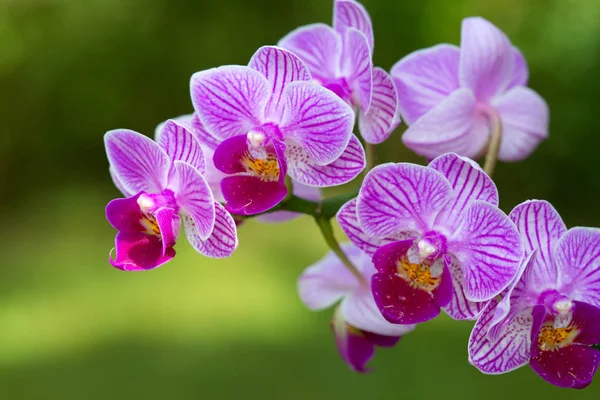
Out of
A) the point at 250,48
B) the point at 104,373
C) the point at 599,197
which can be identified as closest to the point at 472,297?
the point at 104,373

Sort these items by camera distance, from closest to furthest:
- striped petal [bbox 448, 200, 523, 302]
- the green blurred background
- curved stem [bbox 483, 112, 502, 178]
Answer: striped petal [bbox 448, 200, 523, 302]
curved stem [bbox 483, 112, 502, 178]
the green blurred background

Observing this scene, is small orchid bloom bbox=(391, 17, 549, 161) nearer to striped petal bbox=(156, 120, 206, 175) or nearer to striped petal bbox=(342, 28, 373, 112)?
striped petal bbox=(342, 28, 373, 112)

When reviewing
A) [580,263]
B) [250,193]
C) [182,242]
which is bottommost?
[182,242]

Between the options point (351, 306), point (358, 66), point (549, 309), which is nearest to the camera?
point (549, 309)

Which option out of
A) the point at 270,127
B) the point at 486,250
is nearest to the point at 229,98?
the point at 270,127

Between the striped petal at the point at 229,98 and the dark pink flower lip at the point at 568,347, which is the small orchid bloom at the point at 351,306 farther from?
the striped petal at the point at 229,98

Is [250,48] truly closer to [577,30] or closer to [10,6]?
[10,6]

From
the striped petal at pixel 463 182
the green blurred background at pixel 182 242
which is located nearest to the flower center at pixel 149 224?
the striped petal at pixel 463 182

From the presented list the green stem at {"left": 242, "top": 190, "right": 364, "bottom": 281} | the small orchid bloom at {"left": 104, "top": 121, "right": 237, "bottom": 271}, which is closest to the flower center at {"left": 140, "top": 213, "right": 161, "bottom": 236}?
the small orchid bloom at {"left": 104, "top": 121, "right": 237, "bottom": 271}

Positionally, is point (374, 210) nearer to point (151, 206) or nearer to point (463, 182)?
point (463, 182)
